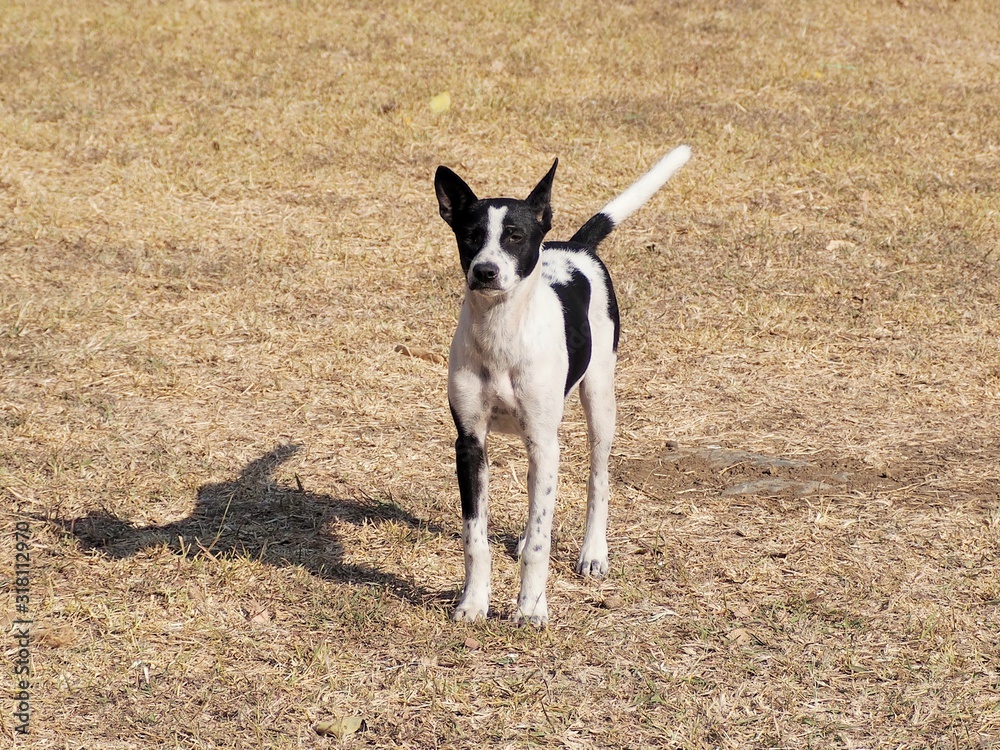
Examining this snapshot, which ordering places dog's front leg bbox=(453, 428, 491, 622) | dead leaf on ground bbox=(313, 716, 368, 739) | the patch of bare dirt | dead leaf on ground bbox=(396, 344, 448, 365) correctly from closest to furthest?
dead leaf on ground bbox=(313, 716, 368, 739)
dog's front leg bbox=(453, 428, 491, 622)
the patch of bare dirt
dead leaf on ground bbox=(396, 344, 448, 365)

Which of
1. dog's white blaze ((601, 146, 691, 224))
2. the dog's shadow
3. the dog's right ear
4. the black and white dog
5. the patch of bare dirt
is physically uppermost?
the dog's right ear

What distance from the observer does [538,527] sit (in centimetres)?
454

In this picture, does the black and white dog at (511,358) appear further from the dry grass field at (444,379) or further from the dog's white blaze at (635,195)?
the dog's white blaze at (635,195)

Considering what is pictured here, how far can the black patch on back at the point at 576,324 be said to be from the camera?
467 cm

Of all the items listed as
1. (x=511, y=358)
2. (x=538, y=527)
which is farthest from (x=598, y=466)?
(x=511, y=358)

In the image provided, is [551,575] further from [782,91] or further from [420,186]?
[782,91]

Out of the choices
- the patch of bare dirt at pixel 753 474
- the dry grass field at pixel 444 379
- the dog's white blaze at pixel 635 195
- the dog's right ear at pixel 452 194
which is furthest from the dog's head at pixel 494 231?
the patch of bare dirt at pixel 753 474

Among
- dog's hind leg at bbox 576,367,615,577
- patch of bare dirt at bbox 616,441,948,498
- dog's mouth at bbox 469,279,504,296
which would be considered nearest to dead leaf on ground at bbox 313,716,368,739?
dog's hind leg at bbox 576,367,615,577

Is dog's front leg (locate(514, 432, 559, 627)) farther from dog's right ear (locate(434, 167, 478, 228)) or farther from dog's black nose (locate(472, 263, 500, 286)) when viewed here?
dog's right ear (locate(434, 167, 478, 228))

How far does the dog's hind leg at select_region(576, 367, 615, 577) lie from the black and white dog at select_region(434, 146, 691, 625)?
0.94 feet

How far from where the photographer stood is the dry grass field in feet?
14.0

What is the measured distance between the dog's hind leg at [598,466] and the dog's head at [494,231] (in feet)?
3.05

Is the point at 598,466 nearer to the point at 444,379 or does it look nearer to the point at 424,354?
the point at 444,379

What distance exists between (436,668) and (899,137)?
8550 mm
